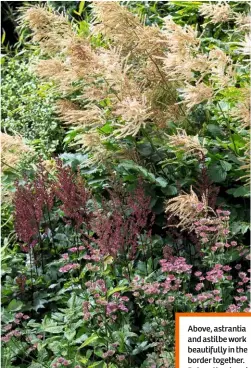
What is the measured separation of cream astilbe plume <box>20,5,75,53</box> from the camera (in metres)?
3.86

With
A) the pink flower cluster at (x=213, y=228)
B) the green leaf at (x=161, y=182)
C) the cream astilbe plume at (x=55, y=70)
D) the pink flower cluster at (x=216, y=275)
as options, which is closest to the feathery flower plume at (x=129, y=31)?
the cream astilbe plume at (x=55, y=70)

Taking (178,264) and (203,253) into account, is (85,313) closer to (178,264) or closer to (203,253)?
(178,264)

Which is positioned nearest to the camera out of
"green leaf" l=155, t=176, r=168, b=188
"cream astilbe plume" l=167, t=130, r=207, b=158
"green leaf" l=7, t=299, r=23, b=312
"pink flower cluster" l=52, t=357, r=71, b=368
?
"pink flower cluster" l=52, t=357, r=71, b=368

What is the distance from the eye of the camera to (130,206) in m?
3.33

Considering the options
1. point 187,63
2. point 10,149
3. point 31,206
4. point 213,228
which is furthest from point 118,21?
point 213,228

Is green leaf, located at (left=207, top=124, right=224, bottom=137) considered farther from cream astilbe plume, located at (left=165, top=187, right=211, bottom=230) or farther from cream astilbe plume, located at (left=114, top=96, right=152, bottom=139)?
cream astilbe plume, located at (left=165, top=187, right=211, bottom=230)

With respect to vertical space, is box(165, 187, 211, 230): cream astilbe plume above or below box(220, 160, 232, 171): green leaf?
below

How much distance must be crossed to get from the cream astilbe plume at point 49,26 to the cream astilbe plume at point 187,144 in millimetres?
936

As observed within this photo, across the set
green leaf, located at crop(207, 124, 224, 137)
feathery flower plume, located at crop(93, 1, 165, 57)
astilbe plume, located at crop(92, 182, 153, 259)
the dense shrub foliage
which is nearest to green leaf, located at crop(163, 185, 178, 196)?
the dense shrub foliage

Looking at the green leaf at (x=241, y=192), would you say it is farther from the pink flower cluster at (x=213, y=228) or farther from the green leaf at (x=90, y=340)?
the green leaf at (x=90, y=340)

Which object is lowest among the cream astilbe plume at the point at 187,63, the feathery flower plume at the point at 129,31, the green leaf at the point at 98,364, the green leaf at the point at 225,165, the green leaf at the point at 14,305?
the green leaf at the point at 98,364

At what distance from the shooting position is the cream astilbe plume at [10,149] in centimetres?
387

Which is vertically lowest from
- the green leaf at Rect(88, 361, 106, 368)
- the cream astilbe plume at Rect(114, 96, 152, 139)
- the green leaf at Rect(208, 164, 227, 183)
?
the green leaf at Rect(88, 361, 106, 368)

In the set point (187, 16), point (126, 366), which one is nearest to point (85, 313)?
point (126, 366)
